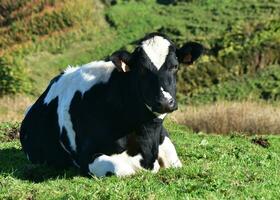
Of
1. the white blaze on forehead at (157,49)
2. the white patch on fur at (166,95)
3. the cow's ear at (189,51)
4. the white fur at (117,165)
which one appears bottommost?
the white fur at (117,165)

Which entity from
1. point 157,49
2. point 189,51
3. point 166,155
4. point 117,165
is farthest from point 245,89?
point 117,165

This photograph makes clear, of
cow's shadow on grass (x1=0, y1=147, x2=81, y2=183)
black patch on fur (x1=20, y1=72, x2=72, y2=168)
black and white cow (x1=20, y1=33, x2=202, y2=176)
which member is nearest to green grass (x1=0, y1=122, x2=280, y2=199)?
cow's shadow on grass (x1=0, y1=147, x2=81, y2=183)

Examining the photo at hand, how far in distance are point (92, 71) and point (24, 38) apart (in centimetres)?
4894

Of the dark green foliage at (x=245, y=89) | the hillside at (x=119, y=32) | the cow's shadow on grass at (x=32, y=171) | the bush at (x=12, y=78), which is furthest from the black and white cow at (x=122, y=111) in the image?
the bush at (x=12, y=78)

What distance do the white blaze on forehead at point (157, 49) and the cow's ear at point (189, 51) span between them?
0.40 m

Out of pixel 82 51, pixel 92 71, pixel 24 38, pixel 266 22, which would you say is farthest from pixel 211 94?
pixel 92 71

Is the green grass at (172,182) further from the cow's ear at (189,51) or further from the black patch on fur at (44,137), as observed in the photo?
the cow's ear at (189,51)

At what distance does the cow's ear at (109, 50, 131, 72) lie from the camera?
10.9m

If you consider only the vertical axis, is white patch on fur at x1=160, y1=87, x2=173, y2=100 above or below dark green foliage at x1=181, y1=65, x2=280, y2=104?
above

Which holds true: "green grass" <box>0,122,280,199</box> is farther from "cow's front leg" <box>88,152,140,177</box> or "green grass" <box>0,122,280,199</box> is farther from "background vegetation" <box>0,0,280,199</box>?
"cow's front leg" <box>88,152,140,177</box>

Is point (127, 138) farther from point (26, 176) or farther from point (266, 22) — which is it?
point (266, 22)

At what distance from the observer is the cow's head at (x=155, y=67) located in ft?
34.1

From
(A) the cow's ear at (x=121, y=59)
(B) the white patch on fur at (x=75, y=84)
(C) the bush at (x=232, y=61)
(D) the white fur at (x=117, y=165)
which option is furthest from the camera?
(C) the bush at (x=232, y=61)

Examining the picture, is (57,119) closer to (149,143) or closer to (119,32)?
(149,143)
